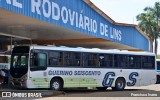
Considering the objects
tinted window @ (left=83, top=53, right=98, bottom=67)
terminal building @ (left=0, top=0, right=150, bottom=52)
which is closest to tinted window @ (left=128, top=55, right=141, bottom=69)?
tinted window @ (left=83, top=53, right=98, bottom=67)

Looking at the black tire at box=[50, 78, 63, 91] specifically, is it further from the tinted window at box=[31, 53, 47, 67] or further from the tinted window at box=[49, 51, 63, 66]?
the tinted window at box=[31, 53, 47, 67]

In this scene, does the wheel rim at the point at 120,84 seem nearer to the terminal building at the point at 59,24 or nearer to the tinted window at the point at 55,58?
the terminal building at the point at 59,24

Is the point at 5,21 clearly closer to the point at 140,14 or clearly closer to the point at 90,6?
the point at 90,6

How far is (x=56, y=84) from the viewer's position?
19969 mm

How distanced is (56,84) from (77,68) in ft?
6.04

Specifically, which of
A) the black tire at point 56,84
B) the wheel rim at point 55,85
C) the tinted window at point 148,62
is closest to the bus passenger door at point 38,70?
the black tire at point 56,84

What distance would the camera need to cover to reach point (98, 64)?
73.7ft

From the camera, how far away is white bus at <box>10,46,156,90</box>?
19.2 m

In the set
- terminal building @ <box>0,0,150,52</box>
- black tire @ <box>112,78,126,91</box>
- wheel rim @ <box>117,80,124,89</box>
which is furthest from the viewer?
wheel rim @ <box>117,80,124,89</box>

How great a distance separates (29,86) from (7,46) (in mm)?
13636

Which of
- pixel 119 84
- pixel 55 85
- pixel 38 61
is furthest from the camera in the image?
pixel 119 84

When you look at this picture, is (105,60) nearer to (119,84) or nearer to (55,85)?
(119,84)

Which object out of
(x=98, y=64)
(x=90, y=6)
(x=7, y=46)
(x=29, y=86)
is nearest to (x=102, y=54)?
(x=98, y=64)

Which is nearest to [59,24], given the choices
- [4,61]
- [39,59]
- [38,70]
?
[39,59]
